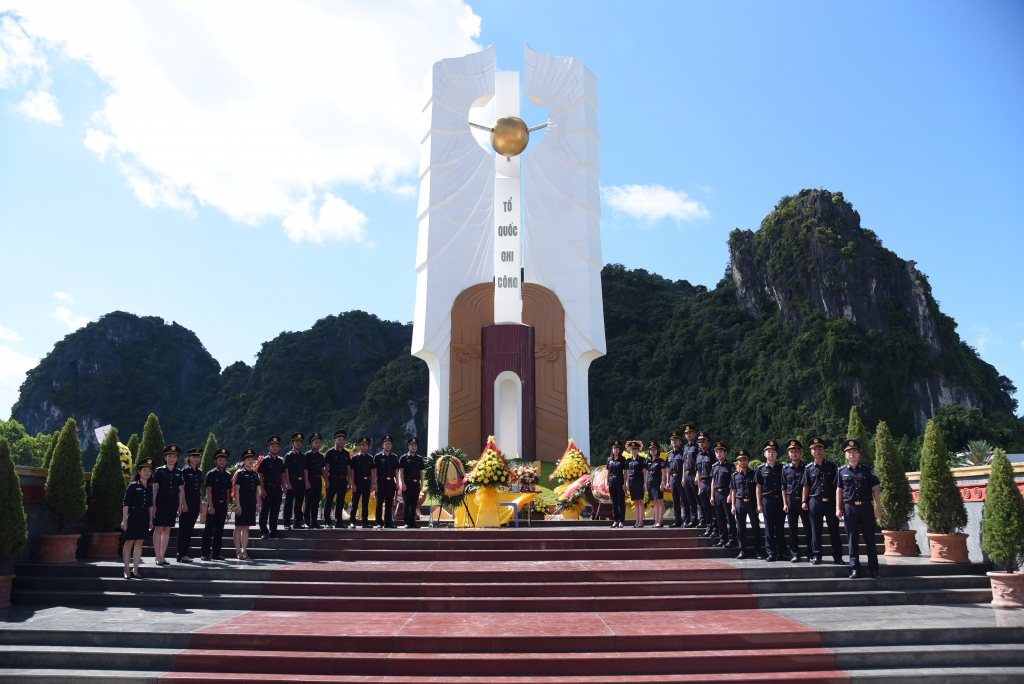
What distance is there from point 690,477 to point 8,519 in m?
6.32

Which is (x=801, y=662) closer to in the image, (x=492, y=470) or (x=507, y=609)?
(x=507, y=609)

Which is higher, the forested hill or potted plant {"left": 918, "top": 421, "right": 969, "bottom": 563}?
the forested hill

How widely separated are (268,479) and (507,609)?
3.28 m

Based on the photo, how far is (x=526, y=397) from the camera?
1700 centimetres

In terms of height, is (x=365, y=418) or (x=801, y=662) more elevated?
(x=365, y=418)

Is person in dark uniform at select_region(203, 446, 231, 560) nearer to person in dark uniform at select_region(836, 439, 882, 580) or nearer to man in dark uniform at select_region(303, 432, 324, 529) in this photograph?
man in dark uniform at select_region(303, 432, 324, 529)

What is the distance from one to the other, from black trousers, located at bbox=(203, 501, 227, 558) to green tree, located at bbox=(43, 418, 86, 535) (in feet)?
4.19

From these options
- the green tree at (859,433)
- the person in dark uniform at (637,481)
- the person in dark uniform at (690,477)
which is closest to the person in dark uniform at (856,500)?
the person in dark uniform at (690,477)

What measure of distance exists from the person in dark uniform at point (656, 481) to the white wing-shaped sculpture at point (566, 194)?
9325 mm

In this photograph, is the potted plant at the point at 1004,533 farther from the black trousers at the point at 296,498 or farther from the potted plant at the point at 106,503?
the potted plant at the point at 106,503

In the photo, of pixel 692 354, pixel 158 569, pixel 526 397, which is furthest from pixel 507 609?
pixel 692 354

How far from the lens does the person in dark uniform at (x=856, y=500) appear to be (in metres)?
5.88

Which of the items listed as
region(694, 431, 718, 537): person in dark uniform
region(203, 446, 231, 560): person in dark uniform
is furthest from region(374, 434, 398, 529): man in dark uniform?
region(694, 431, 718, 537): person in dark uniform

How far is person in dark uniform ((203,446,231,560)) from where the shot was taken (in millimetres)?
6824
